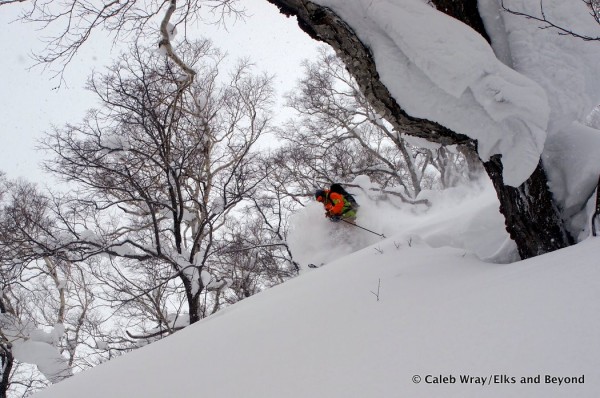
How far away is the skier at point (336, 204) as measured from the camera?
742 cm

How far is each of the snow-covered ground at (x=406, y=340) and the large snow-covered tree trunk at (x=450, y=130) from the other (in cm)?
51

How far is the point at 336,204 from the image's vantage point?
24.3 feet

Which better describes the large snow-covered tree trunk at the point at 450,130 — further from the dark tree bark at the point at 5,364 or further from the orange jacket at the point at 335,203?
the dark tree bark at the point at 5,364

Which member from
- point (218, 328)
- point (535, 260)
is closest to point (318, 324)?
point (218, 328)

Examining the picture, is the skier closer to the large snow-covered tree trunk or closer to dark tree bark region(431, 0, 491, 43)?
the large snow-covered tree trunk

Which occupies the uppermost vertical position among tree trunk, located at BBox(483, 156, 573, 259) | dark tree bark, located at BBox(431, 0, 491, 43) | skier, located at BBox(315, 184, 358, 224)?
skier, located at BBox(315, 184, 358, 224)

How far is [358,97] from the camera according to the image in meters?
13.1

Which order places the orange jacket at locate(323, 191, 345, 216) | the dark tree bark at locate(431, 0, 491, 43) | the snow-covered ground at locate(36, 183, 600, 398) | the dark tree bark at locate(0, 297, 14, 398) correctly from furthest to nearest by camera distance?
the dark tree bark at locate(0, 297, 14, 398) < the orange jacket at locate(323, 191, 345, 216) < the dark tree bark at locate(431, 0, 491, 43) < the snow-covered ground at locate(36, 183, 600, 398)

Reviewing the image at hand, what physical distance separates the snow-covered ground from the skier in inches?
172

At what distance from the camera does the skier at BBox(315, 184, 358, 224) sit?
24.3 feet

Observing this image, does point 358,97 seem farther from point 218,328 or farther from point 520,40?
point 218,328

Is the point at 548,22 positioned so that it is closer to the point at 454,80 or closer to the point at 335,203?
the point at 454,80

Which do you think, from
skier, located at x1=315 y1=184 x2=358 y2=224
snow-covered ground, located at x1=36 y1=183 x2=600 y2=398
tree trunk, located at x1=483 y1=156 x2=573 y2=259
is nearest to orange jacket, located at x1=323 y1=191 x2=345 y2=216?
skier, located at x1=315 y1=184 x2=358 y2=224

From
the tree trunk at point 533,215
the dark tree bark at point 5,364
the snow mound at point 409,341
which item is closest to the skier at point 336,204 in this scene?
the snow mound at point 409,341
